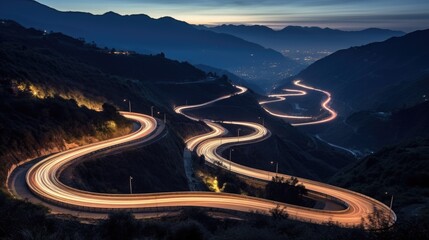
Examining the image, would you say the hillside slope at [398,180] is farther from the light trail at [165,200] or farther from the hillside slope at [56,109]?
the hillside slope at [56,109]

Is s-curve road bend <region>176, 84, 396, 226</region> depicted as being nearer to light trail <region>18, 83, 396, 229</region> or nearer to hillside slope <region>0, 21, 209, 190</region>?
light trail <region>18, 83, 396, 229</region>

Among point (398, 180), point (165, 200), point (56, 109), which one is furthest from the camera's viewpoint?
point (56, 109)

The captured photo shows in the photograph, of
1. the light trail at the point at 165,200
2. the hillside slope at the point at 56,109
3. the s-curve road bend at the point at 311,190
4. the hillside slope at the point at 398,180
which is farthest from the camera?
the hillside slope at the point at 56,109

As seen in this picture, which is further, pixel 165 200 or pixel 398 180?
pixel 398 180

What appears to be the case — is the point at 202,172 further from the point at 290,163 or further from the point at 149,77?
the point at 149,77

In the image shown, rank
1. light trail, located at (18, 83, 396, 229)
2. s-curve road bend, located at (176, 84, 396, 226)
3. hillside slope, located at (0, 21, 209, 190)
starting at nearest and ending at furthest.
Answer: light trail, located at (18, 83, 396, 229) < s-curve road bend, located at (176, 84, 396, 226) < hillside slope, located at (0, 21, 209, 190)

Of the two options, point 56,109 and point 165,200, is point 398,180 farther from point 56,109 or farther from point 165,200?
point 56,109

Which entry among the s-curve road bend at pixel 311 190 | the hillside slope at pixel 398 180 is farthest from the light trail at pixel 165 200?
the hillside slope at pixel 398 180

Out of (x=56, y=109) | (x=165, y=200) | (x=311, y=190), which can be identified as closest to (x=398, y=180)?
(x=311, y=190)

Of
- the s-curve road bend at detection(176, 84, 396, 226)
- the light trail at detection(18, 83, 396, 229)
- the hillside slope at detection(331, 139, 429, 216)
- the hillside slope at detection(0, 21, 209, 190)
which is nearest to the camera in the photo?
the light trail at detection(18, 83, 396, 229)

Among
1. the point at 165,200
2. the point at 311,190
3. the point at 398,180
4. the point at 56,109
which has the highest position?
the point at 56,109

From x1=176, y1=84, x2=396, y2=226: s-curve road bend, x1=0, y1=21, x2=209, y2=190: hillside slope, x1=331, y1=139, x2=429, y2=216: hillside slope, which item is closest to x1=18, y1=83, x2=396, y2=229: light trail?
x1=176, y1=84, x2=396, y2=226: s-curve road bend
